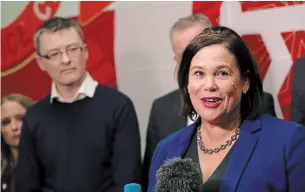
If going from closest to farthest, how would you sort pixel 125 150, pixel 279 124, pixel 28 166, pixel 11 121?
1. pixel 279 124
2. pixel 125 150
3. pixel 28 166
4. pixel 11 121

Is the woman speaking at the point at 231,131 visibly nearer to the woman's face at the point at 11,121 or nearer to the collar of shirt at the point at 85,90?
the collar of shirt at the point at 85,90

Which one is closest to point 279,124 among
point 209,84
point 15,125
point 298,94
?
point 209,84

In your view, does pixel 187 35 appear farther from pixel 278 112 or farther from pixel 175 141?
pixel 175 141

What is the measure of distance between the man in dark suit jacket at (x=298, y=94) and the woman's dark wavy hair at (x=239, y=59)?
59 centimetres

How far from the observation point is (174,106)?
115 inches

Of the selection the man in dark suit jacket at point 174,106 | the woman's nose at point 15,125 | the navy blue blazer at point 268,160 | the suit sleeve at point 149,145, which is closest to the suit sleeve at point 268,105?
the man in dark suit jacket at point 174,106

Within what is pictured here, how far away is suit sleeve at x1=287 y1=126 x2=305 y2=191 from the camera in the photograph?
1.65 meters

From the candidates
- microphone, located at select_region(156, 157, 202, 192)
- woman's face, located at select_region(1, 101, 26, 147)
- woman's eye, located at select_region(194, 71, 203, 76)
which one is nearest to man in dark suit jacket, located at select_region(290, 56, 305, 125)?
woman's eye, located at select_region(194, 71, 203, 76)

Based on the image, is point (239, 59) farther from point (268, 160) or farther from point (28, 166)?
point (28, 166)

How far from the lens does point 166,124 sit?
2.89 meters

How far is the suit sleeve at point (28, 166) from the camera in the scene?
2.79 meters

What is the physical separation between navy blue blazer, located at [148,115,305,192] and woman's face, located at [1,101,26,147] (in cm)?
176

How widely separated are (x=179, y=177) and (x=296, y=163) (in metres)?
0.48

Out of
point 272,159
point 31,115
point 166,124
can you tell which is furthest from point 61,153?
point 272,159
